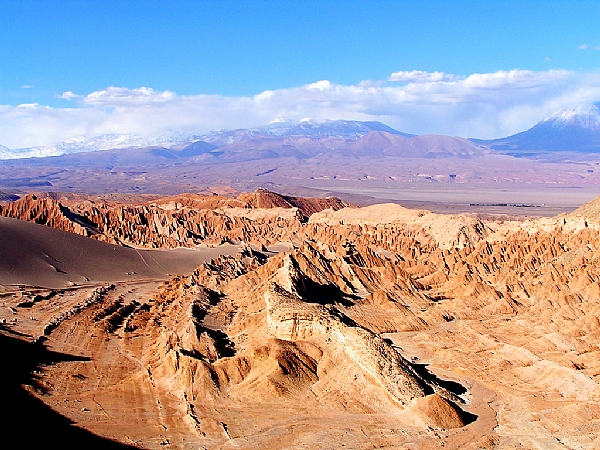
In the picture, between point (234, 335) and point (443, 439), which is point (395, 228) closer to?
point (234, 335)

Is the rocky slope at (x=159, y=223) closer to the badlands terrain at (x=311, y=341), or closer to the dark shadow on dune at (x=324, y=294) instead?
the badlands terrain at (x=311, y=341)

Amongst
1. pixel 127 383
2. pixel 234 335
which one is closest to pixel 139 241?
pixel 234 335

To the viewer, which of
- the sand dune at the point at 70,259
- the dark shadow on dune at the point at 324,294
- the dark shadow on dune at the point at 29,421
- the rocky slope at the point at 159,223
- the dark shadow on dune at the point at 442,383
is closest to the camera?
the dark shadow on dune at the point at 29,421

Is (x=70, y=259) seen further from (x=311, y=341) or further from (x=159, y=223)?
(x=311, y=341)

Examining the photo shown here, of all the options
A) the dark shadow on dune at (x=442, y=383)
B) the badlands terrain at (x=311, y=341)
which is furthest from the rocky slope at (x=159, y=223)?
the dark shadow on dune at (x=442, y=383)

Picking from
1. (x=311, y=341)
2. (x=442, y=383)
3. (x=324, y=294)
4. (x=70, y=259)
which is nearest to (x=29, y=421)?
(x=311, y=341)

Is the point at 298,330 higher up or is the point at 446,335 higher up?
the point at 298,330
